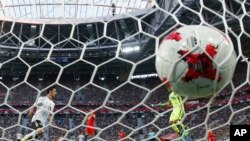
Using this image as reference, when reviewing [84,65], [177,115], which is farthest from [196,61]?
[84,65]

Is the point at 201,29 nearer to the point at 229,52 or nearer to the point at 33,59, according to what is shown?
the point at 229,52

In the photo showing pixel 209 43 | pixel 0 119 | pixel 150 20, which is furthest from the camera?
pixel 0 119

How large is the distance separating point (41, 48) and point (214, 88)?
14502 millimetres

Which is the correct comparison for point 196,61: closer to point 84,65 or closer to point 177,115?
point 177,115

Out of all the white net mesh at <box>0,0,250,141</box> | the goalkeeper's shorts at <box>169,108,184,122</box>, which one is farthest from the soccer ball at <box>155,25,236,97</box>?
the white net mesh at <box>0,0,250,141</box>

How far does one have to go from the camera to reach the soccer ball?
2.84 metres

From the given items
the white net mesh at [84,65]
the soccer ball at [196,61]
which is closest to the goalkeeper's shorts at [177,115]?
the soccer ball at [196,61]

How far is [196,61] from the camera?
284 cm

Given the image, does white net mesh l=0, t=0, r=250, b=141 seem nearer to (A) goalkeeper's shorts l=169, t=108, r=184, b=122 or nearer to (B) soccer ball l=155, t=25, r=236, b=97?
(A) goalkeeper's shorts l=169, t=108, r=184, b=122

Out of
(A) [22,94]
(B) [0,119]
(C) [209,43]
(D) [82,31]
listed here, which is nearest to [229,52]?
(C) [209,43]

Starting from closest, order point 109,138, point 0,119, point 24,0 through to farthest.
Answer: point 109,138
point 0,119
point 24,0

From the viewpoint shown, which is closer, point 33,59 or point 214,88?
point 214,88

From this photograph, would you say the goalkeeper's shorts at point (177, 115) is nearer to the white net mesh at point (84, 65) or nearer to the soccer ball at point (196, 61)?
the soccer ball at point (196, 61)

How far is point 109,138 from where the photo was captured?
14867 mm
